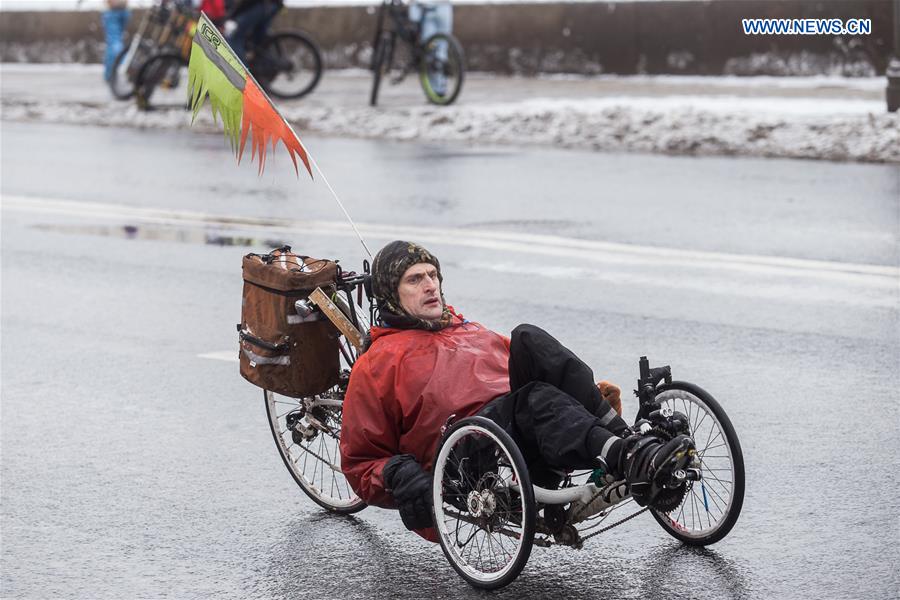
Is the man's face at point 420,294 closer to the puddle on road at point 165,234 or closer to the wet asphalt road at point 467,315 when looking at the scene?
the wet asphalt road at point 467,315

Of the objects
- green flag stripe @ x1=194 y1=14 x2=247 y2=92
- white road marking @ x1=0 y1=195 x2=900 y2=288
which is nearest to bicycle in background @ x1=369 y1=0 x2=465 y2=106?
white road marking @ x1=0 y1=195 x2=900 y2=288

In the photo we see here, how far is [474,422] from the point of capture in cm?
471

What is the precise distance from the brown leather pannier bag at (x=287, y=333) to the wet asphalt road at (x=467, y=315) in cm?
50

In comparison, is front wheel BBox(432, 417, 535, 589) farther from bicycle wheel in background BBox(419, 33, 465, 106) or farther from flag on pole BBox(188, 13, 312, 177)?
bicycle wheel in background BBox(419, 33, 465, 106)

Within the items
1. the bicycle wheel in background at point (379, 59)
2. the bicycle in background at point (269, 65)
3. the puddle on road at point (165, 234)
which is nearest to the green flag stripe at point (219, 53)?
the puddle on road at point (165, 234)

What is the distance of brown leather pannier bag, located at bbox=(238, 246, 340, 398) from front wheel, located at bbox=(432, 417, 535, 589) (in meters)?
0.76

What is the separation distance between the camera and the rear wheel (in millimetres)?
5605

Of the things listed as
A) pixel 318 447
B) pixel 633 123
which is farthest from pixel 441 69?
pixel 318 447

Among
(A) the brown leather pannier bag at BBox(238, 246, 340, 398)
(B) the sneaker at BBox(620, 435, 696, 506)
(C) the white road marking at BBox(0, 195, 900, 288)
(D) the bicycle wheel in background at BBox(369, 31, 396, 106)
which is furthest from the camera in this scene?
(D) the bicycle wheel in background at BBox(369, 31, 396, 106)

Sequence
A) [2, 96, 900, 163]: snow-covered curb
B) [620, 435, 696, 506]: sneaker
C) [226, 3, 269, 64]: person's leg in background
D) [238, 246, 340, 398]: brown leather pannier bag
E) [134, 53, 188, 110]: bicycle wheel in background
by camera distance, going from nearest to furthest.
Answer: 1. [620, 435, 696, 506]: sneaker
2. [238, 246, 340, 398]: brown leather pannier bag
3. [2, 96, 900, 163]: snow-covered curb
4. [226, 3, 269, 64]: person's leg in background
5. [134, 53, 188, 110]: bicycle wheel in background

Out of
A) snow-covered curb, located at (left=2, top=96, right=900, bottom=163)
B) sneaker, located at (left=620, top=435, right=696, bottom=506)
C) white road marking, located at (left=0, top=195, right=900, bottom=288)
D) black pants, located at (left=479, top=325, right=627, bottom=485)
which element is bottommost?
sneaker, located at (left=620, top=435, right=696, bottom=506)

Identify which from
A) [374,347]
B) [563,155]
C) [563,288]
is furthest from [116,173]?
[374,347]

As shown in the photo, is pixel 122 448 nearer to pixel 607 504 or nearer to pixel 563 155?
pixel 607 504

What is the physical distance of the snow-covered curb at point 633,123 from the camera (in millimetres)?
14875
